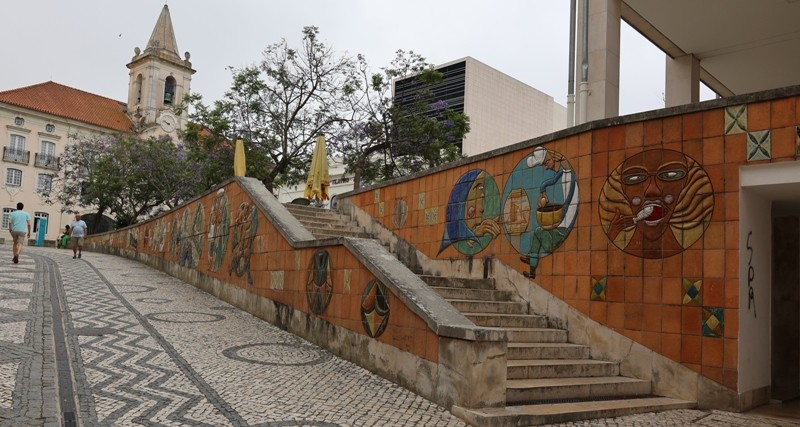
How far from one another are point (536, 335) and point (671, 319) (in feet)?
4.30

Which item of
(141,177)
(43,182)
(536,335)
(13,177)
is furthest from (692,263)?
(43,182)

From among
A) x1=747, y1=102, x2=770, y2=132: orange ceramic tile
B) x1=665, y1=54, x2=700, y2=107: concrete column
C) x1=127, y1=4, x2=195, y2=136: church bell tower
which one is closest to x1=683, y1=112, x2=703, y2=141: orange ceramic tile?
x1=747, y1=102, x2=770, y2=132: orange ceramic tile

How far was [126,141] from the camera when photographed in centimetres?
3127

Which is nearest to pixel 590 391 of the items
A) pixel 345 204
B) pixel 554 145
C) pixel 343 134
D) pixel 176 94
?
pixel 554 145

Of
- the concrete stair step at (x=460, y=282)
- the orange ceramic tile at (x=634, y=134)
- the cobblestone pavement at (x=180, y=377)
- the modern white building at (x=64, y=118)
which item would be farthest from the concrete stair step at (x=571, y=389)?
the modern white building at (x=64, y=118)

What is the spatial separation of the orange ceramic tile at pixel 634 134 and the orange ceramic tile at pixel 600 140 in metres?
0.23

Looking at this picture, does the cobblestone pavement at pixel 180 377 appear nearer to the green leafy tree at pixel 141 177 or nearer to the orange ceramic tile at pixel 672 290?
the orange ceramic tile at pixel 672 290

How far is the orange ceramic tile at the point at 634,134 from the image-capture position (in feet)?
19.0

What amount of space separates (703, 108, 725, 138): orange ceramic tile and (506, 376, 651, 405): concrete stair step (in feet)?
7.72

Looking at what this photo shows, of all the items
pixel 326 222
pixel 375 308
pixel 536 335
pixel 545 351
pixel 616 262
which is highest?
pixel 326 222

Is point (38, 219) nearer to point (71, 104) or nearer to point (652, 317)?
point (71, 104)

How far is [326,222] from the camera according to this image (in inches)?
430

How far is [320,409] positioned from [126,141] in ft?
101

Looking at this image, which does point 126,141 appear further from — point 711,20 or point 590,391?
point 590,391
